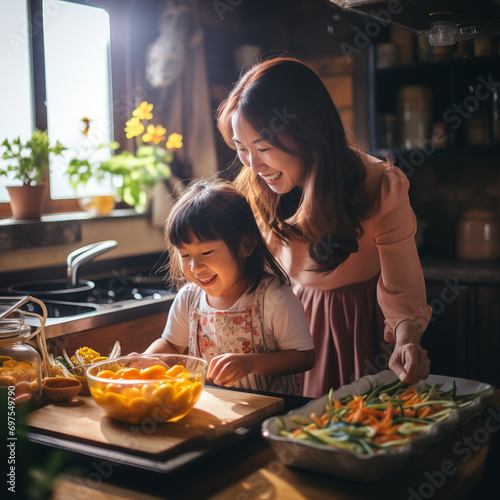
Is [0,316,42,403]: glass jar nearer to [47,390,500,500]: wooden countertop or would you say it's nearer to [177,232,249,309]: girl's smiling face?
[47,390,500,500]: wooden countertop

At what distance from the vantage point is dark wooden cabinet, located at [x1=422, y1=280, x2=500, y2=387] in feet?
9.07

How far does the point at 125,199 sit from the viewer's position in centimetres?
293

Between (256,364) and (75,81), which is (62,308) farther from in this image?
(75,81)

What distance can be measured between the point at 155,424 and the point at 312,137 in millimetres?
767

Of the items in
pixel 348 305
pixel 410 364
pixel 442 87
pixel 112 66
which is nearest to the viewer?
pixel 410 364

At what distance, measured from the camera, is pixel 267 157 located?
1.43 metres

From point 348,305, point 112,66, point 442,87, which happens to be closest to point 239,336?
point 348,305

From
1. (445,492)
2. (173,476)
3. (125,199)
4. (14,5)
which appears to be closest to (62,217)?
(125,199)

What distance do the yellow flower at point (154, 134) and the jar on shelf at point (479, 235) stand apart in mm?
1541

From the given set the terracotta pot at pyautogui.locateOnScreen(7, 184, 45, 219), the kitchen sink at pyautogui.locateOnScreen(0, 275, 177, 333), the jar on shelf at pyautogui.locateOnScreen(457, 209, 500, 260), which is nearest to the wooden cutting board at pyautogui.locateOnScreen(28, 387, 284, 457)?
the kitchen sink at pyautogui.locateOnScreen(0, 275, 177, 333)

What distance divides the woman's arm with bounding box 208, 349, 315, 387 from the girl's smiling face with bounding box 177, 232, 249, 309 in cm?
19

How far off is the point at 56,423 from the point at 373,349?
1.00 meters

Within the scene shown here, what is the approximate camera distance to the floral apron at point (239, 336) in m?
1.50

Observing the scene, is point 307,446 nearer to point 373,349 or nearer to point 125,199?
point 373,349
